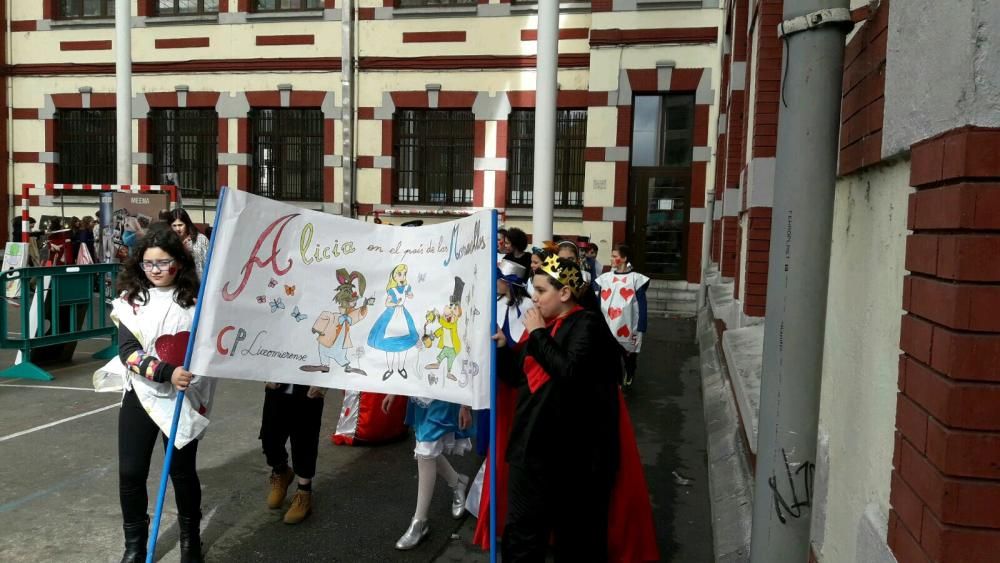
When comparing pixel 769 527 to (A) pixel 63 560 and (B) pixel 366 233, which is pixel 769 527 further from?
(A) pixel 63 560

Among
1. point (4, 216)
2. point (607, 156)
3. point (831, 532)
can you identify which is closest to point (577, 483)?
point (831, 532)

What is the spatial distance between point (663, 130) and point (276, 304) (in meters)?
13.0

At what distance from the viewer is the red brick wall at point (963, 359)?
4.74ft

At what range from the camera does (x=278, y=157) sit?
17.7 metres

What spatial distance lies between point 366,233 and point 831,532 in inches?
101

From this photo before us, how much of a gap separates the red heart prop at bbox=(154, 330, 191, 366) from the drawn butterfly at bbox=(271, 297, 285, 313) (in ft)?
1.42

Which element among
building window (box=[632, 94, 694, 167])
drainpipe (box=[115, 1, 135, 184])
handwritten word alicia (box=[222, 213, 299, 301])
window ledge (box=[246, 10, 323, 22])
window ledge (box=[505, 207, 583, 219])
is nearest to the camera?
handwritten word alicia (box=[222, 213, 299, 301])

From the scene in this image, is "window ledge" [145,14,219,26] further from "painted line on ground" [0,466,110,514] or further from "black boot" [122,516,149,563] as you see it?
"black boot" [122,516,149,563]

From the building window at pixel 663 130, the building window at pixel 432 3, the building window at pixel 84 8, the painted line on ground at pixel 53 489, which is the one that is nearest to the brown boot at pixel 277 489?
the painted line on ground at pixel 53 489

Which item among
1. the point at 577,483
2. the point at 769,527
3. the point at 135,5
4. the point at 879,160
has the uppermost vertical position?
the point at 135,5

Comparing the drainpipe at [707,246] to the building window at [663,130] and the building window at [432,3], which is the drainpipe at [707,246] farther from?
the building window at [432,3]

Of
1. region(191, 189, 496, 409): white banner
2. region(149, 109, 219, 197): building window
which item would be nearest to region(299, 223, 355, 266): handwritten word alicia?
region(191, 189, 496, 409): white banner

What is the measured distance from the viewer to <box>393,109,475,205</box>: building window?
16.7 m

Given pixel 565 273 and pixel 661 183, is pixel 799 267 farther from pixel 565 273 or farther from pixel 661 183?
pixel 661 183
